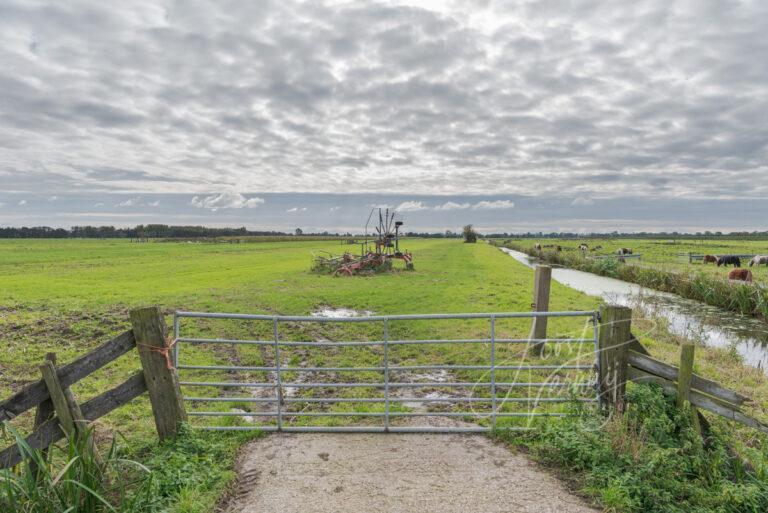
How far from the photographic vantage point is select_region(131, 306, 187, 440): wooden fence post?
4.82 meters

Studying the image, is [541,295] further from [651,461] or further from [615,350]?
[651,461]

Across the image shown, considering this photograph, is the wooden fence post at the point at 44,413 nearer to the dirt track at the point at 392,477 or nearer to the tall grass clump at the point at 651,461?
the dirt track at the point at 392,477

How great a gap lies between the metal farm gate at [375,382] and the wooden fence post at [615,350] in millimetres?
209

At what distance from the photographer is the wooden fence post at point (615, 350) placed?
535cm

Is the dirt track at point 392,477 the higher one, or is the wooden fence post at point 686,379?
the wooden fence post at point 686,379

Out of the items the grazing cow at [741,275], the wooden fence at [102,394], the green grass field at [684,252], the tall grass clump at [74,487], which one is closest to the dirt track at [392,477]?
the tall grass clump at [74,487]

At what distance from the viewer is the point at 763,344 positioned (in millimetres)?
13688

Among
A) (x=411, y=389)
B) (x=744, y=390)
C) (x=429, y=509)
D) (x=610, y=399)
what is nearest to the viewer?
(x=429, y=509)

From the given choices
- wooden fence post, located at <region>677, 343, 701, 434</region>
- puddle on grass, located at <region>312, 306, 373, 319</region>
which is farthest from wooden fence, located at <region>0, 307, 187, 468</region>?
puddle on grass, located at <region>312, 306, 373, 319</region>

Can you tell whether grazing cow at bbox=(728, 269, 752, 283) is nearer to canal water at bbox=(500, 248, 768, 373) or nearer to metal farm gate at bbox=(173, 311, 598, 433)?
canal water at bbox=(500, 248, 768, 373)

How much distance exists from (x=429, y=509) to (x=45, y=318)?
52.9 ft

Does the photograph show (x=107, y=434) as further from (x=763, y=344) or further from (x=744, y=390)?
(x=763, y=344)

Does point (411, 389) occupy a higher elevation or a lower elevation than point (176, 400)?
lower

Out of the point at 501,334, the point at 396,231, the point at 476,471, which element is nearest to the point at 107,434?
the point at 476,471
